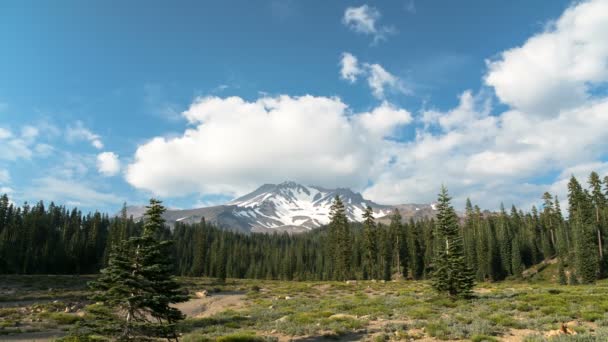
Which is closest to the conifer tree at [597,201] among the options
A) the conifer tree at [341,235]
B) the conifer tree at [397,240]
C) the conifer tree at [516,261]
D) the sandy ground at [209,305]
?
the conifer tree at [516,261]

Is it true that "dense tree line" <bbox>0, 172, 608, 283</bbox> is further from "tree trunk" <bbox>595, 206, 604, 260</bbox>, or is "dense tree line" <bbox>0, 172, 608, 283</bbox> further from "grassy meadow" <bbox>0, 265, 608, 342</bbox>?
"grassy meadow" <bbox>0, 265, 608, 342</bbox>

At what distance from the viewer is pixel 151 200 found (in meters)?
18.2

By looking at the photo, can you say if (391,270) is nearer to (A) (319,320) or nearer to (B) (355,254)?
(B) (355,254)

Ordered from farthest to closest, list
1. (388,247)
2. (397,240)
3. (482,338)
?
(388,247)
(397,240)
(482,338)

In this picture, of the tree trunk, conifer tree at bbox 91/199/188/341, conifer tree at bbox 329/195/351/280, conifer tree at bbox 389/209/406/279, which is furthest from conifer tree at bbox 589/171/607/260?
conifer tree at bbox 91/199/188/341

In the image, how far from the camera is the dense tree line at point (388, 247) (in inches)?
2975

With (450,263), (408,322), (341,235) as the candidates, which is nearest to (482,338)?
(408,322)

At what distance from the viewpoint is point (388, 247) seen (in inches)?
4031

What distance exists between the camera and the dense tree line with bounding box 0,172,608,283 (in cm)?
7556

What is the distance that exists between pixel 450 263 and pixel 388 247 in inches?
2786

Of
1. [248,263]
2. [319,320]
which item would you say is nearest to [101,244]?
[248,263]

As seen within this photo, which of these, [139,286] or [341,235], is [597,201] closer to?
[341,235]

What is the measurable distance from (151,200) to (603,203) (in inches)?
4317

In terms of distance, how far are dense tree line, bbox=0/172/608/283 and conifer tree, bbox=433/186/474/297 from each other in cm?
3862
